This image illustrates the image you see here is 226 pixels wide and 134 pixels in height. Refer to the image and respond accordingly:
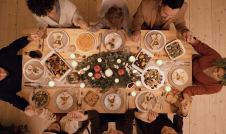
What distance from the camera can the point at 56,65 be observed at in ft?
9.37

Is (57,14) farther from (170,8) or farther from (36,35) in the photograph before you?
(170,8)

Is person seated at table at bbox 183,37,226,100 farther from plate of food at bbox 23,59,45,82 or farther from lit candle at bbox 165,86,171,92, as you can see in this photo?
plate of food at bbox 23,59,45,82

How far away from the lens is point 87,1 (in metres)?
3.88

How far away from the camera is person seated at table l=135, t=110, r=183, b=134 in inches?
111

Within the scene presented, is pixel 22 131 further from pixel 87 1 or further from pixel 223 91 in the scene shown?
pixel 223 91

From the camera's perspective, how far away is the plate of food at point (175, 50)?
2895mm

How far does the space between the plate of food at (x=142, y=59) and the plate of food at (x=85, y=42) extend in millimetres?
435

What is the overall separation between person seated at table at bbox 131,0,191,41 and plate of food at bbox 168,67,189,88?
32cm

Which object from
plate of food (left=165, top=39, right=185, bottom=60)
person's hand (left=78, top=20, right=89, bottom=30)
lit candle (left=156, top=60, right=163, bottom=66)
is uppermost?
person's hand (left=78, top=20, right=89, bottom=30)

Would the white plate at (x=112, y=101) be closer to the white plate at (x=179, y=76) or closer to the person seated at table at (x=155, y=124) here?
the person seated at table at (x=155, y=124)

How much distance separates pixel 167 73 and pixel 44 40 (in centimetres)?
123

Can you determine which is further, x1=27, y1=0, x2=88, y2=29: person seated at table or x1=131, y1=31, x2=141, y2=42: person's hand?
x1=131, y1=31, x2=141, y2=42: person's hand

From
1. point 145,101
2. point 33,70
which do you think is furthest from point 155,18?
point 33,70

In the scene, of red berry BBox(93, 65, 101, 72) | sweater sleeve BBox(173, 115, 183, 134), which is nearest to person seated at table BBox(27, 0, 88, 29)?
red berry BBox(93, 65, 101, 72)
